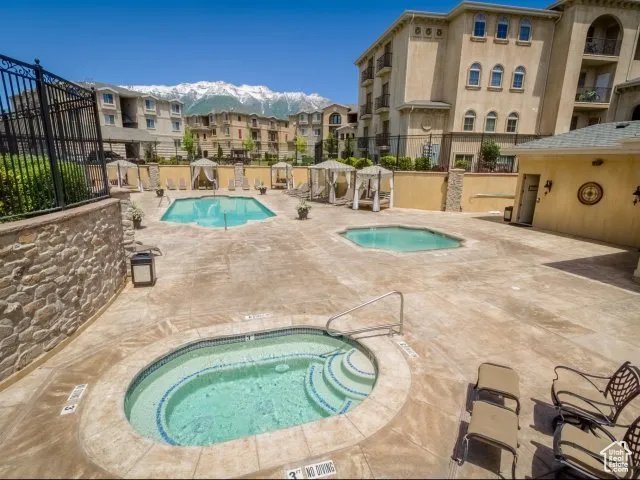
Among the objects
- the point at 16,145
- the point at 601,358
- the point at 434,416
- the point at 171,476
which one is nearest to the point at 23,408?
the point at 171,476

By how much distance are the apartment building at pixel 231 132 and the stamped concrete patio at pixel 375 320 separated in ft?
167

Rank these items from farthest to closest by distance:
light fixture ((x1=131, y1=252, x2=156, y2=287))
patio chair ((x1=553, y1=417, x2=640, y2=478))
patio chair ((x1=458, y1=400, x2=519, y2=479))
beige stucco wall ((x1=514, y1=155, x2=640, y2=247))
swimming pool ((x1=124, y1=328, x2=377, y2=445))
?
1. beige stucco wall ((x1=514, y1=155, x2=640, y2=247))
2. light fixture ((x1=131, y1=252, x2=156, y2=287))
3. swimming pool ((x1=124, y1=328, x2=377, y2=445))
4. patio chair ((x1=458, y1=400, x2=519, y2=479))
5. patio chair ((x1=553, y1=417, x2=640, y2=478))

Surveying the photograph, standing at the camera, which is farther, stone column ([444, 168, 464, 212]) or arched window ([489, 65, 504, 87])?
arched window ([489, 65, 504, 87])

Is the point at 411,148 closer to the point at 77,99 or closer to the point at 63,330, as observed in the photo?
the point at 77,99

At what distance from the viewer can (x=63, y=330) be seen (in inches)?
202

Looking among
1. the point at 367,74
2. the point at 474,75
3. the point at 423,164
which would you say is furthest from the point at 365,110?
the point at 423,164

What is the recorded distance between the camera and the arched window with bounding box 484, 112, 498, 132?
2552 centimetres

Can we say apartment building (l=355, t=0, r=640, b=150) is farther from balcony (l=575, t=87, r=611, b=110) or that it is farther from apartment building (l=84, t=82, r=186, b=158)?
apartment building (l=84, t=82, r=186, b=158)

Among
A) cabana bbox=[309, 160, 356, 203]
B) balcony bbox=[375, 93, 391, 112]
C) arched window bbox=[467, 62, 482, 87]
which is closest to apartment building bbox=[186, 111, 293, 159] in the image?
balcony bbox=[375, 93, 391, 112]

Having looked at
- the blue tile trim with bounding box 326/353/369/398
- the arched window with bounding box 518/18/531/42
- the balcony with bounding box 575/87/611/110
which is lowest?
the blue tile trim with bounding box 326/353/369/398

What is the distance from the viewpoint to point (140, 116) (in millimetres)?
49000

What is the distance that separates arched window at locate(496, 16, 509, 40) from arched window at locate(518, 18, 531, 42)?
3.37ft

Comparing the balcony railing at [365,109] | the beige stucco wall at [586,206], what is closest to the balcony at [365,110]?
the balcony railing at [365,109]

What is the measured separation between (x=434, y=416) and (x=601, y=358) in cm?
324
